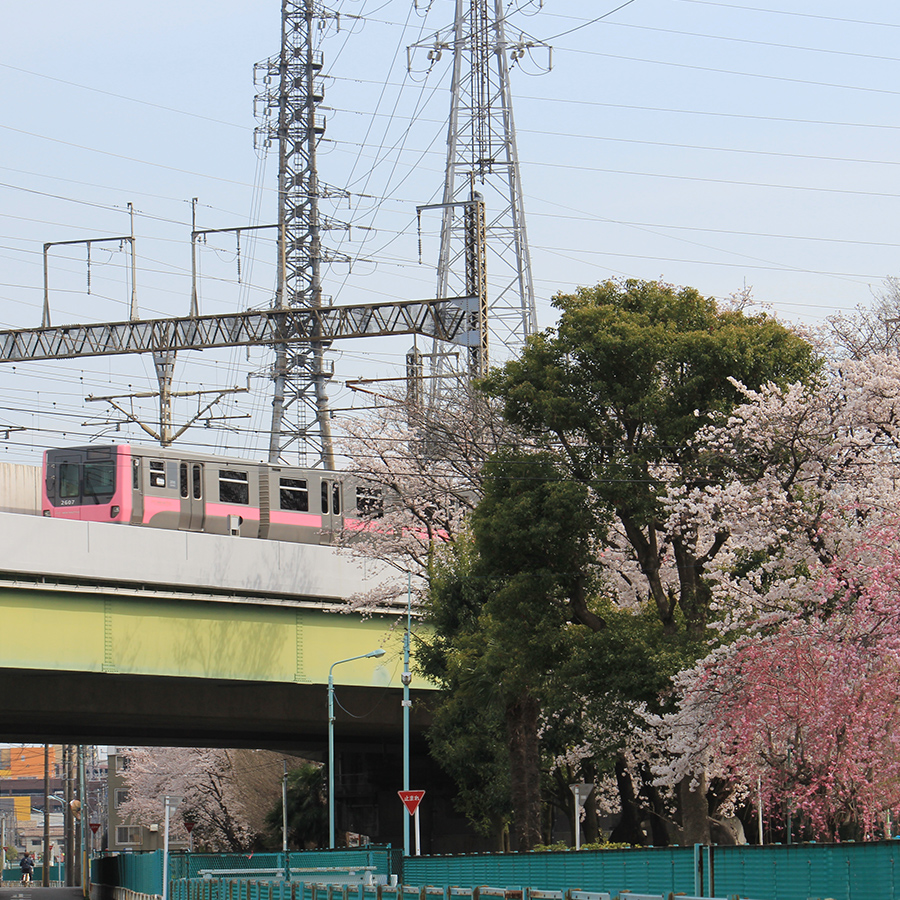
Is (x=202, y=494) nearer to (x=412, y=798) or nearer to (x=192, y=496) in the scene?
(x=192, y=496)

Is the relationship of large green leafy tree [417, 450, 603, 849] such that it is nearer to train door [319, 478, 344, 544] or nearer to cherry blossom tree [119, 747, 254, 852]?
train door [319, 478, 344, 544]

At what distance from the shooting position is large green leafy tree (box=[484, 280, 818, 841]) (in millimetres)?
23266

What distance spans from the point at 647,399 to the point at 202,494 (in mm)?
17594

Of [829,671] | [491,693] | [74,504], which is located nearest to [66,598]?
[74,504]

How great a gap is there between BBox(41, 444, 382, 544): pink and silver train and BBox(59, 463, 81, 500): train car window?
26 millimetres

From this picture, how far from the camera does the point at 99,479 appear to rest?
36.0 metres

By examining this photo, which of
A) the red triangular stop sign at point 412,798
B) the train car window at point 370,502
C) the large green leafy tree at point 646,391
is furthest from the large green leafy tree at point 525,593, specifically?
the train car window at point 370,502

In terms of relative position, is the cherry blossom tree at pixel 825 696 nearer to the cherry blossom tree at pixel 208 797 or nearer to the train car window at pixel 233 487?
the train car window at pixel 233 487

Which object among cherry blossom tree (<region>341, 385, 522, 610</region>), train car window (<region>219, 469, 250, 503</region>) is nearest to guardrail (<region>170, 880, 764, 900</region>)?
cherry blossom tree (<region>341, 385, 522, 610</region>)

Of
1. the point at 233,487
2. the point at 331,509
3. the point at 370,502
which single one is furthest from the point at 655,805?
the point at 233,487

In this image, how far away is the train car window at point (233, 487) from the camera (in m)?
38.0

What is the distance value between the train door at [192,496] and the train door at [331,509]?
3.95m

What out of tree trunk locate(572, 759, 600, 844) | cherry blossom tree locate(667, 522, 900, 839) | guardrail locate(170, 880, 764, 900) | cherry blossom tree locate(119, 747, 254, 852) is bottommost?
cherry blossom tree locate(119, 747, 254, 852)

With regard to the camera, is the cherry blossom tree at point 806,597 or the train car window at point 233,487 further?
the train car window at point 233,487
